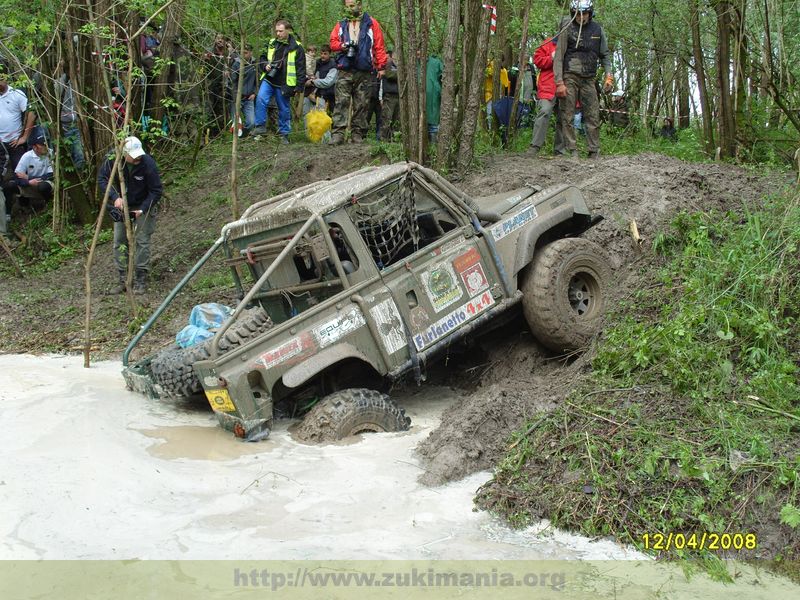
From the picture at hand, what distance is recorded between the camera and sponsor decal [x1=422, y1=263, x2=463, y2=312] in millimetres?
6887

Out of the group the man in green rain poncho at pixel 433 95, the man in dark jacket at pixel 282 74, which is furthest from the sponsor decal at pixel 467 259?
the man in dark jacket at pixel 282 74

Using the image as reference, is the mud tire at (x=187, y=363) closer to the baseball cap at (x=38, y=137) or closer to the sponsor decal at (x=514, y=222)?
the sponsor decal at (x=514, y=222)

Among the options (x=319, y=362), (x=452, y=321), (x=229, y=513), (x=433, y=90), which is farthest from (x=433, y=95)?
(x=229, y=513)

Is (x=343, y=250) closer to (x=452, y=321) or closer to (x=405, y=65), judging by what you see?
(x=452, y=321)

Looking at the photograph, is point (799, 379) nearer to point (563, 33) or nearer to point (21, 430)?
point (21, 430)

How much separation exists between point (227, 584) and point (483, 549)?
136 cm

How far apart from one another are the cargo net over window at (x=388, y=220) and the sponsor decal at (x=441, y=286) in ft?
1.05

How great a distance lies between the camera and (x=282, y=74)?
46.7 feet

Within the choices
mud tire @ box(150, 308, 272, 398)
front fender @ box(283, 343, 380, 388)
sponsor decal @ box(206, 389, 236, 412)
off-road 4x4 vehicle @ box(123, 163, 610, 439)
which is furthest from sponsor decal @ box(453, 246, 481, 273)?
sponsor decal @ box(206, 389, 236, 412)

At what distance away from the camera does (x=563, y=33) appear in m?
11.1

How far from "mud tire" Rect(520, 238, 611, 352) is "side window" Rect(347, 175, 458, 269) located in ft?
2.80

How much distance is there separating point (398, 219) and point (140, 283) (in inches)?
211

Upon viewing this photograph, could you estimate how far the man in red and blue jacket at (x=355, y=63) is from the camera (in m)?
13.4

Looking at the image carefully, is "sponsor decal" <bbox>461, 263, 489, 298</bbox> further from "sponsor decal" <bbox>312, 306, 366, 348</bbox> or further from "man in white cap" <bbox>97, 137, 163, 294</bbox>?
"man in white cap" <bbox>97, 137, 163, 294</bbox>
